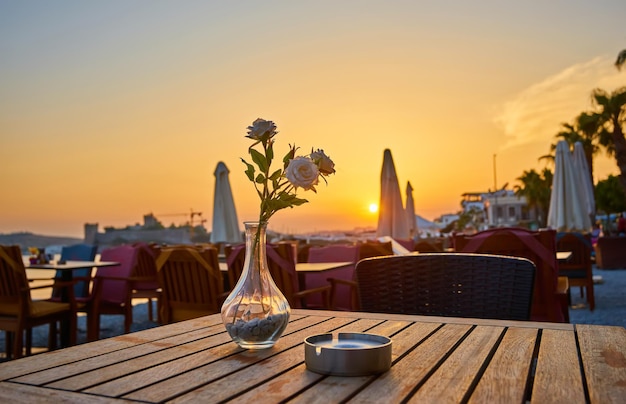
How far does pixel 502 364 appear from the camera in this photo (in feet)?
3.73

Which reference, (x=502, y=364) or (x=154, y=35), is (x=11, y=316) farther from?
(x=154, y=35)

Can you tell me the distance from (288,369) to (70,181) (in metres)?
18.4

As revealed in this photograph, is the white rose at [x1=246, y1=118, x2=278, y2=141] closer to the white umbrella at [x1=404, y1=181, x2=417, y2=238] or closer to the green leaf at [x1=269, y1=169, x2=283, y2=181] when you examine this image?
the green leaf at [x1=269, y1=169, x2=283, y2=181]

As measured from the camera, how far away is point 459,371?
42.9 inches

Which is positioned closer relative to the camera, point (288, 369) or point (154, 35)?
point (288, 369)

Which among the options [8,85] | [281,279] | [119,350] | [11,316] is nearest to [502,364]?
[119,350]

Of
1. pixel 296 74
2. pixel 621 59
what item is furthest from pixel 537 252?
pixel 621 59

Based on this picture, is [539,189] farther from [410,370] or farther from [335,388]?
[335,388]

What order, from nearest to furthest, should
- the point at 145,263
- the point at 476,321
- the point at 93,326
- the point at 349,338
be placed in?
1. the point at 349,338
2. the point at 476,321
3. the point at 93,326
4. the point at 145,263

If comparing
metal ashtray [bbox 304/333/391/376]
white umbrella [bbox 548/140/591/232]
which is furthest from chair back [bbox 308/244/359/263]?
white umbrella [bbox 548/140/591/232]

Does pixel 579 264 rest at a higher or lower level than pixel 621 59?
lower

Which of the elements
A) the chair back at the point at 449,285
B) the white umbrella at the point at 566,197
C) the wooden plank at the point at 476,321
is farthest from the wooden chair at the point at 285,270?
the white umbrella at the point at 566,197

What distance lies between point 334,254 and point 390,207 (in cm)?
306

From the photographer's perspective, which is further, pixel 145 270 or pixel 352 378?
pixel 145 270
